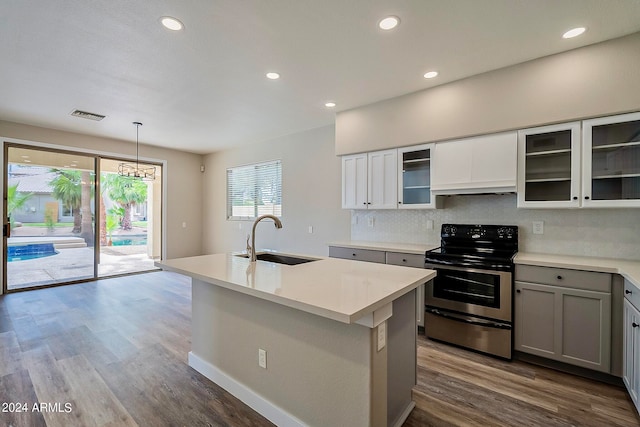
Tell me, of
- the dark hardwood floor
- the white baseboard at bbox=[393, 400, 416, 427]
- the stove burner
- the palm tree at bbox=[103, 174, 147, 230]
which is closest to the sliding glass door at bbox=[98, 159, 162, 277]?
the palm tree at bbox=[103, 174, 147, 230]

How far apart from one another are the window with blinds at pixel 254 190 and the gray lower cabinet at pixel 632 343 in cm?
442

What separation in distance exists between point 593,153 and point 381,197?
76.5 inches

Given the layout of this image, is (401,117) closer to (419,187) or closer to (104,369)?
(419,187)

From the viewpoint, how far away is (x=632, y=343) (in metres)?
1.95

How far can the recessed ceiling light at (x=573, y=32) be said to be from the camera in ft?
7.08

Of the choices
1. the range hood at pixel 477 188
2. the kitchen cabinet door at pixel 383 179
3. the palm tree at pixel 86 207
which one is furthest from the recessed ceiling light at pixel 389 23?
the palm tree at pixel 86 207

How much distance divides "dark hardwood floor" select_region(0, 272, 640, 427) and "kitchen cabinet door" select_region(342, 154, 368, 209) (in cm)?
177

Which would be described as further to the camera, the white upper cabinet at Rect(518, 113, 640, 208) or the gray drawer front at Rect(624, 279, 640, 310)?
the white upper cabinet at Rect(518, 113, 640, 208)

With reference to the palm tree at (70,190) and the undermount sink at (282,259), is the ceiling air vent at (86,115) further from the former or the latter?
the undermount sink at (282,259)

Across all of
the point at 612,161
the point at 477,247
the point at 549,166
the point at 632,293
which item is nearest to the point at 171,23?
the point at 549,166

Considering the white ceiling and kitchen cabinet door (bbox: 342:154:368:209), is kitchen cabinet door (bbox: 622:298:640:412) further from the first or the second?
kitchen cabinet door (bbox: 342:154:368:209)

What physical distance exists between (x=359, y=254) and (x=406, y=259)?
23.1 inches

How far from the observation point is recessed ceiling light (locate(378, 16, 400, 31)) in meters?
2.05

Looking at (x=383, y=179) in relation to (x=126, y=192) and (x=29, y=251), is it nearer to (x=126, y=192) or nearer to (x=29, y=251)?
(x=126, y=192)
